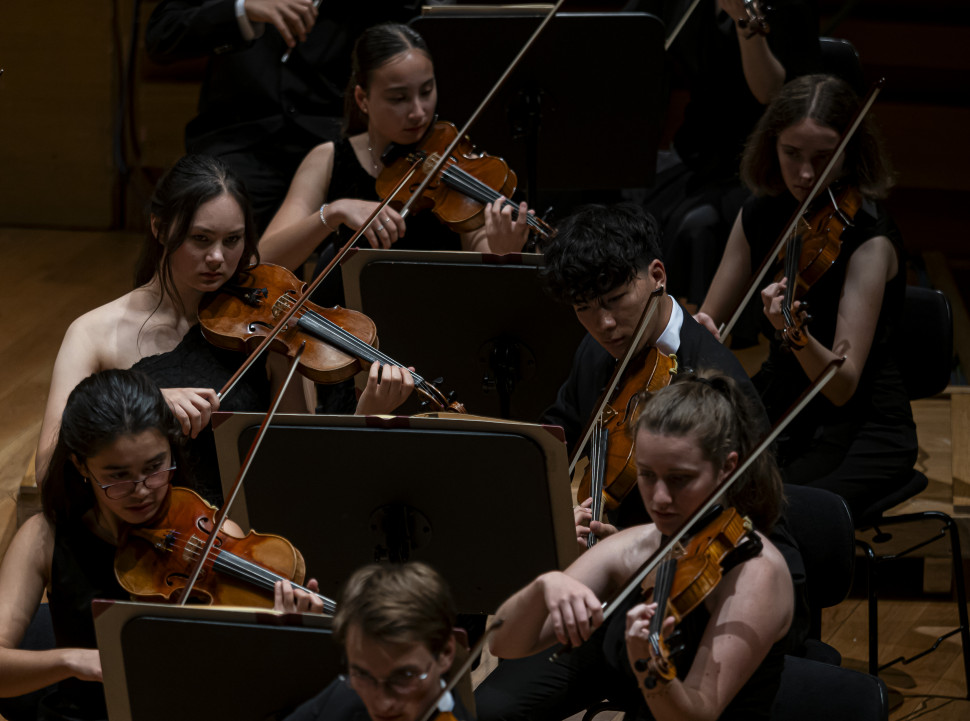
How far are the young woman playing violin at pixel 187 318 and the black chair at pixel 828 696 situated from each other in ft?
2.45

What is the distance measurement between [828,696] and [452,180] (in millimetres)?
1234

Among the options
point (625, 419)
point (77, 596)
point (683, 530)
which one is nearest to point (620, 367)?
point (625, 419)

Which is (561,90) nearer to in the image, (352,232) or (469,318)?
(352,232)

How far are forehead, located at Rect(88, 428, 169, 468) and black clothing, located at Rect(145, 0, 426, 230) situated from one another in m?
1.35

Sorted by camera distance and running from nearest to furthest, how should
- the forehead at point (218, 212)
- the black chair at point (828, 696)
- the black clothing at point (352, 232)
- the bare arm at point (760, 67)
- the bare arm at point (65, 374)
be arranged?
the black chair at point (828, 696)
the bare arm at point (65, 374)
the forehead at point (218, 212)
the black clothing at point (352, 232)
the bare arm at point (760, 67)

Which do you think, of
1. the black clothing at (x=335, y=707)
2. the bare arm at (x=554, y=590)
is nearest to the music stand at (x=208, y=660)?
the black clothing at (x=335, y=707)

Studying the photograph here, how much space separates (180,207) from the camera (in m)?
2.05

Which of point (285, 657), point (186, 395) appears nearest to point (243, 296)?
point (186, 395)

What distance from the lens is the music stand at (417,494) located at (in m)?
1.61

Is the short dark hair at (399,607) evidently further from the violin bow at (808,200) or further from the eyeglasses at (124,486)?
the violin bow at (808,200)

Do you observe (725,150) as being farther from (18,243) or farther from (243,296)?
(18,243)

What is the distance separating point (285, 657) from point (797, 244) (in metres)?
1.18

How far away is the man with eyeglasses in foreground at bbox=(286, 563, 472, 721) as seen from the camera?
1.26m

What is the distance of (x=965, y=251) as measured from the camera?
11.8 ft
